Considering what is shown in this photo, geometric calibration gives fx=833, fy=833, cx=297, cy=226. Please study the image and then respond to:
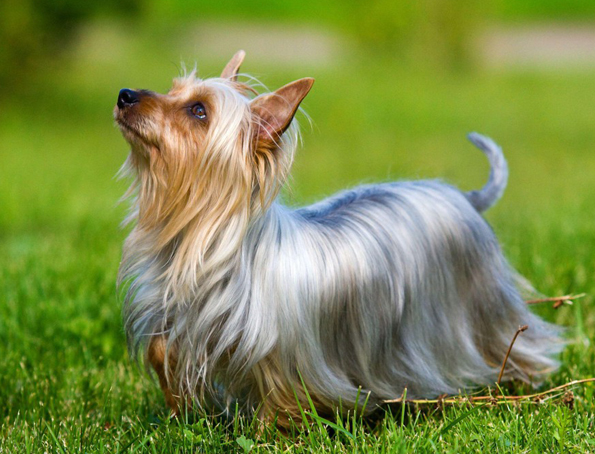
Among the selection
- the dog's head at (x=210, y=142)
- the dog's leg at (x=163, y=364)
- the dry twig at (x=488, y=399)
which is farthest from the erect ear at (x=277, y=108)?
the dry twig at (x=488, y=399)

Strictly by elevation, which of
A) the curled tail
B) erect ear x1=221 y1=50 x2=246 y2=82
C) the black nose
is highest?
erect ear x1=221 y1=50 x2=246 y2=82

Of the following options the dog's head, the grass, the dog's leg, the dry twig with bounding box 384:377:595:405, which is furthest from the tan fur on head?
the dry twig with bounding box 384:377:595:405

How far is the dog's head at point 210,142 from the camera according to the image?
3256 millimetres

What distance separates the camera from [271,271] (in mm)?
3334

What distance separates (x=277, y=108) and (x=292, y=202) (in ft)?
2.61

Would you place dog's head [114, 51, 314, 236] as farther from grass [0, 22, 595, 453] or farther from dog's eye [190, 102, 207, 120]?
grass [0, 22, 595, 453]

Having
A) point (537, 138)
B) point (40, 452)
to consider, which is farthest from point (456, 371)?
point (537, 138)

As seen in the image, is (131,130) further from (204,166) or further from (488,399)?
(488,399)

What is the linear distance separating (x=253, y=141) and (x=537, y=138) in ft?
39.9

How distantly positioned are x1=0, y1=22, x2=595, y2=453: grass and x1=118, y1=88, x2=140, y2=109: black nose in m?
0.72

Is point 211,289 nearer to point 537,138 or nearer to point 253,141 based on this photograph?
point 253,141

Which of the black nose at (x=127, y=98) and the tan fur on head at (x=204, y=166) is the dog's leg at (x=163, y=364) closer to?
the tan fur on head at (x=204, y=166)

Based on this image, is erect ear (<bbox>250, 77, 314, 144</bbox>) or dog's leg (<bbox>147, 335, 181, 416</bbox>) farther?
dog's leg (<bbox>147, 335, 181, 416</bbox>)

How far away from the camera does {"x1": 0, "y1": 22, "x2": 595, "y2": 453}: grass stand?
3459mm
